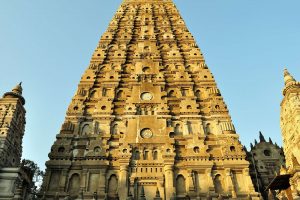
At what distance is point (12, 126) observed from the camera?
669 inches

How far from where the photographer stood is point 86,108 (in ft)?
67.2

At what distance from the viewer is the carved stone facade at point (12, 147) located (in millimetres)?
14844

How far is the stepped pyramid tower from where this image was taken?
16516 millimetres

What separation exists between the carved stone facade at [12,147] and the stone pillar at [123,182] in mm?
4304

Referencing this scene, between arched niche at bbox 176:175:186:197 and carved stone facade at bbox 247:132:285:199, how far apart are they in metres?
4.54

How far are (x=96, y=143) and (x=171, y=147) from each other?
12.8 feet

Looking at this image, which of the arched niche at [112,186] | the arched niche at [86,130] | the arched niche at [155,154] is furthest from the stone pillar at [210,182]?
the arched niche at [86,130]

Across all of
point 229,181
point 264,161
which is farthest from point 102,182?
point 264,161

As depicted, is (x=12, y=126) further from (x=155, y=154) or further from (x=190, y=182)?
(x=190, y=182)

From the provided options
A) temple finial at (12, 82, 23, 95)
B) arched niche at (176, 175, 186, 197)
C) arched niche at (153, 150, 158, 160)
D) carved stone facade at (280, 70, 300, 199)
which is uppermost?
temple finial at (12, 82, 23, 95)

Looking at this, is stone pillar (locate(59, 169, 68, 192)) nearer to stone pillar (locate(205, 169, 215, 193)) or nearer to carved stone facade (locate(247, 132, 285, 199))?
stone pillar (locate(205, 169, 215, 193))

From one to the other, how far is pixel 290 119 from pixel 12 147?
14.0m

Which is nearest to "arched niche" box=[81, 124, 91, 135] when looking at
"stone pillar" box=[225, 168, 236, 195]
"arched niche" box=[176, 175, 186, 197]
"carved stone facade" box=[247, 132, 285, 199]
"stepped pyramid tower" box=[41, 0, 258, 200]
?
"stepped pyramid tower" box=[41, 0, 258, 200]

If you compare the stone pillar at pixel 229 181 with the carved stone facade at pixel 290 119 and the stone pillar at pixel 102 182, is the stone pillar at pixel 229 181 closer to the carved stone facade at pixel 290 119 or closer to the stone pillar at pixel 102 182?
the carved stone facade at pixel 290 119
